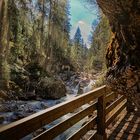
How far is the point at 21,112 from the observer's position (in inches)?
771

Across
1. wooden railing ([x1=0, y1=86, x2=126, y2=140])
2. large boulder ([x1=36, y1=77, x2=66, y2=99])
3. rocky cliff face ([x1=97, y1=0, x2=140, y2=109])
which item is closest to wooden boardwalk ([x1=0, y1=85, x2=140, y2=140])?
wooden railing ([x1=0, y1=86, x2=126, y2=140])

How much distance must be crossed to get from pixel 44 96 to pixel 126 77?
22586 mm

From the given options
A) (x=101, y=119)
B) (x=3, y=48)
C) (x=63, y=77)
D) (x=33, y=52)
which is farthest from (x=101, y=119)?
(x=63, y=77)

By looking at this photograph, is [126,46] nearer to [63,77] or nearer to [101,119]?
[101,119]

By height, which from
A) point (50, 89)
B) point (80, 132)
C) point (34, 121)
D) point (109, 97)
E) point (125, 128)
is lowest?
point (50, 89)

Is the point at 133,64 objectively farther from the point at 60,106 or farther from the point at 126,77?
the point at 60,106

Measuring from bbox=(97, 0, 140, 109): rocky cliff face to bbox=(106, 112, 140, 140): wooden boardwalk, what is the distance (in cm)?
70

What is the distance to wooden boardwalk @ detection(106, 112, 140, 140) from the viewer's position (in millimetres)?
6356

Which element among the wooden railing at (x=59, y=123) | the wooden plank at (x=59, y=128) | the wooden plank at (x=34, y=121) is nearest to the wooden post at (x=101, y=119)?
the wooden railing at (x=59, y=123)

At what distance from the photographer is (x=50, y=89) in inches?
1154

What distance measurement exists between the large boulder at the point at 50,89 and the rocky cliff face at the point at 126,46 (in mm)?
21740

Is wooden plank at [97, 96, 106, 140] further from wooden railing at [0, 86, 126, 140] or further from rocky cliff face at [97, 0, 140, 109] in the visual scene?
rocky cliff face at [97, 0, 140, 109]

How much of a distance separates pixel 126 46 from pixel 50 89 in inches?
895

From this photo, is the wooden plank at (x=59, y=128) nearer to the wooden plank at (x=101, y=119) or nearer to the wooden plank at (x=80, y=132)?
the wooden plank at (x=80, y=132)
